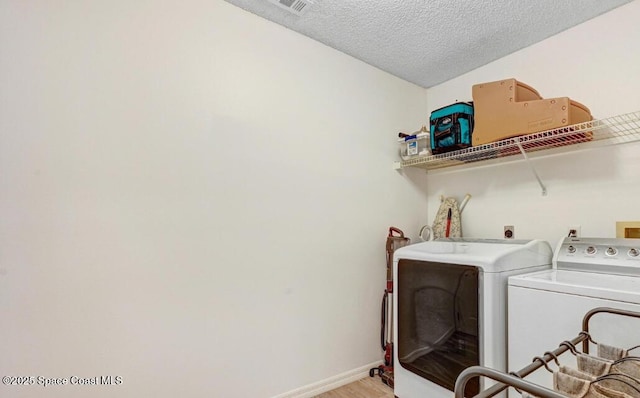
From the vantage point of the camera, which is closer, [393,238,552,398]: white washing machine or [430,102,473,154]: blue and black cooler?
[393,238,552,398]: white washing machine

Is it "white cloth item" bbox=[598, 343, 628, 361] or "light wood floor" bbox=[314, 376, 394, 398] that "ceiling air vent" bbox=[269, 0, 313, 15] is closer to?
"white cloth item" bbox=[598, 343, 628, 361]

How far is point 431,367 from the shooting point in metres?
1.91

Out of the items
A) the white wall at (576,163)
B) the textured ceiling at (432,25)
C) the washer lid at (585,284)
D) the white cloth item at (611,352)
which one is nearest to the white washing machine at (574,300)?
the washer lid at (585,284)

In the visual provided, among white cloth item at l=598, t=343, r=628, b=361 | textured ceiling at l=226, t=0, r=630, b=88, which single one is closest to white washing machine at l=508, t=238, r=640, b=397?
white cloth item at l=598, t=343, r=628, b=361

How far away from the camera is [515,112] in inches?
75.4

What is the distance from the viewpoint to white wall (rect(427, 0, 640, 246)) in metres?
1.86

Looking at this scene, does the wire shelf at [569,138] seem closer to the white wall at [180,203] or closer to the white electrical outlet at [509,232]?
the white electrical outlet at [509,232]

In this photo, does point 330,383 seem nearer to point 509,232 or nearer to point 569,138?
point 509,232

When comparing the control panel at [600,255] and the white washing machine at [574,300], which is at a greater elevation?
the control panel at [600,255]

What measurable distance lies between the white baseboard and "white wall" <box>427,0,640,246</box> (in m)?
1.36

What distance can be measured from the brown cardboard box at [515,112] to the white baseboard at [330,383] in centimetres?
179

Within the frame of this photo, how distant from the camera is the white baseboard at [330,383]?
79.4 inches

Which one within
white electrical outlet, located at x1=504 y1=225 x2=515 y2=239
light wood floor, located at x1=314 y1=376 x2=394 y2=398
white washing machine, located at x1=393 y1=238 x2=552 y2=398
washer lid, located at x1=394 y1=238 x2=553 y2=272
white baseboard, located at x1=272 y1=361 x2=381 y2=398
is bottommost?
light wood floor, located at x1=314 y1=376 x2=394 y2=398

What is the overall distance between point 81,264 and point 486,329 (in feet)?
6.44
